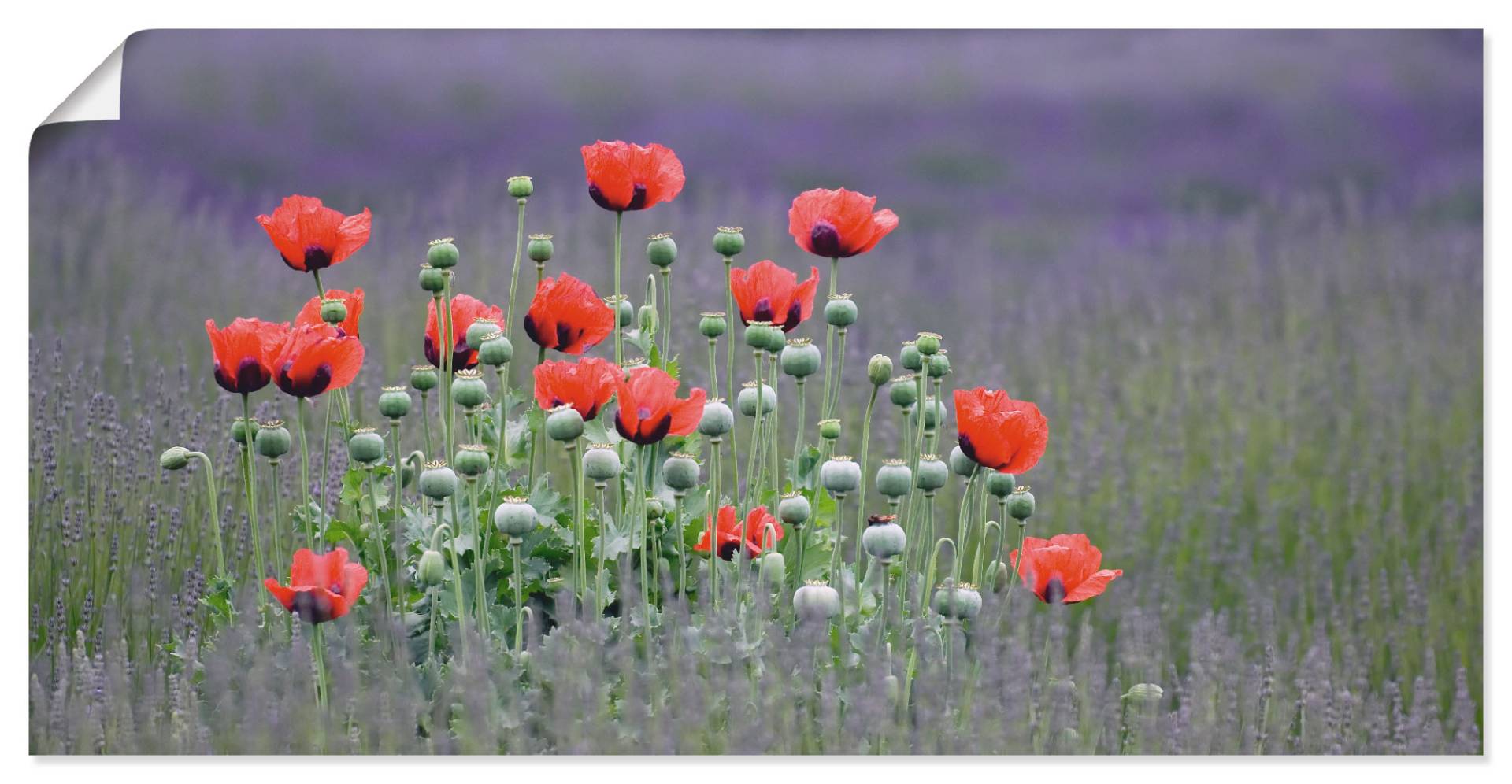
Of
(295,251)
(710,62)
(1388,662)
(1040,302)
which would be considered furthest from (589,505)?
(1040,302)

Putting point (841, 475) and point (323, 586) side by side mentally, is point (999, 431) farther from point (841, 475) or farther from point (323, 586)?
point (323, 586)

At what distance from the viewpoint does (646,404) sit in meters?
2.14

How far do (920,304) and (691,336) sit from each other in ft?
2.04

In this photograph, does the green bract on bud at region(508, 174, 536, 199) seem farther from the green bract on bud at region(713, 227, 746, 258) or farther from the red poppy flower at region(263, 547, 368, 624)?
the red poppy flower at region(263, 547, 368, 624)

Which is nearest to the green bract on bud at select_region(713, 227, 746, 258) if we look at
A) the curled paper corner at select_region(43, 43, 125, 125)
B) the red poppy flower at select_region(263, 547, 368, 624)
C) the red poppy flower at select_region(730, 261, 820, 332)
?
the red poppy flower at select_region(730, 261, 820, 332)

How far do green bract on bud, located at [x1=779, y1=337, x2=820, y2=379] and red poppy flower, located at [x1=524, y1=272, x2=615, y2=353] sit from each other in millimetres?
237

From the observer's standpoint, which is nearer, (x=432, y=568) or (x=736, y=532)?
(x=432, y=568)

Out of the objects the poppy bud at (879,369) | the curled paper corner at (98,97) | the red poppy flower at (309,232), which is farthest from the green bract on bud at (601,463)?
the curled paper corner at (98,97)

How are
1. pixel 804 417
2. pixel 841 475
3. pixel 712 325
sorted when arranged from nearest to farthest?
1. pixel 841 475
2. pixel 712 325
3. pixel 804 417

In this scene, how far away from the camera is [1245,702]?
253 centimetres

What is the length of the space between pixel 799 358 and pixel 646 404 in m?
0.24

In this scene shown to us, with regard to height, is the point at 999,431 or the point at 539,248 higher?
the point at 539,248

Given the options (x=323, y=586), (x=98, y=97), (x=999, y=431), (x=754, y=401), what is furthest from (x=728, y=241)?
(x=98, y=97)

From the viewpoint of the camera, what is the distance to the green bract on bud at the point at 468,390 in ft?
7.25
